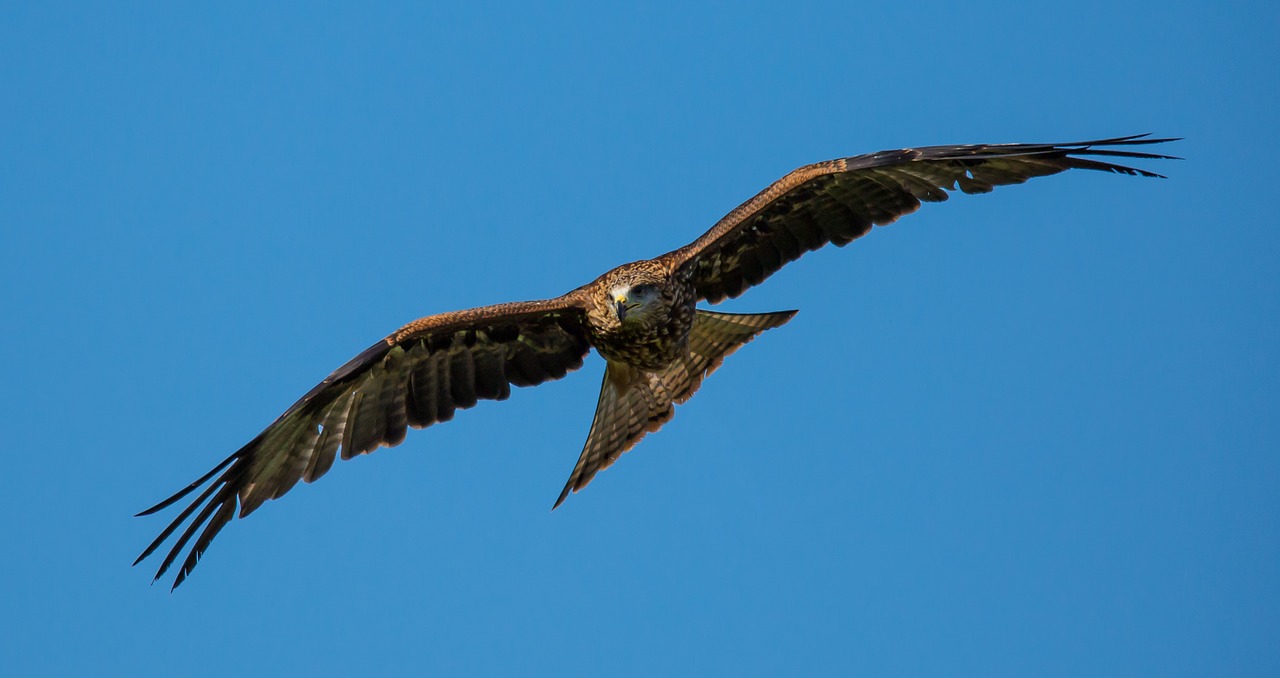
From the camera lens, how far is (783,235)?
10.6 metres

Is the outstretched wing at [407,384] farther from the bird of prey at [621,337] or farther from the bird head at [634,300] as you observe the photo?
the bird head at [634,300]

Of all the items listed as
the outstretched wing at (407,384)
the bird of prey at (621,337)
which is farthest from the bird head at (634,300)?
the outstretched wing at (407,384)

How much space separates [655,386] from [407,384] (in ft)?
6.02

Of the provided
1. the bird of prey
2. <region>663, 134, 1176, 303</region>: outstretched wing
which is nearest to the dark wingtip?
the bird of prey

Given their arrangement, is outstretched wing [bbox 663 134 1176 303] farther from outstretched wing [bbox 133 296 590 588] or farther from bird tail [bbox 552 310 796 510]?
outstretched wing [bbox 133 296 590 588]

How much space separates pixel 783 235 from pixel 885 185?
33.9 inches

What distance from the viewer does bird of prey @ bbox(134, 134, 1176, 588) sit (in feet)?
32.0

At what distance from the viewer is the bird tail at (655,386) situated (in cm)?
1058

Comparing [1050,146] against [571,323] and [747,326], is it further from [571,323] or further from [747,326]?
→ [571,323]

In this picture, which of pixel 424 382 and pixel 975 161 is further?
pixel 424 382

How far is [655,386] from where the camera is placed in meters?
10.7

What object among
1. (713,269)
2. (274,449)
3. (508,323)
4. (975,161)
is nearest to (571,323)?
(508,323)

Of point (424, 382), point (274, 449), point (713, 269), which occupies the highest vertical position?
point (713, 269)

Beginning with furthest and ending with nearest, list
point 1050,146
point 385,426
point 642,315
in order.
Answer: point 385,426
point 642,315
point 1050,146
